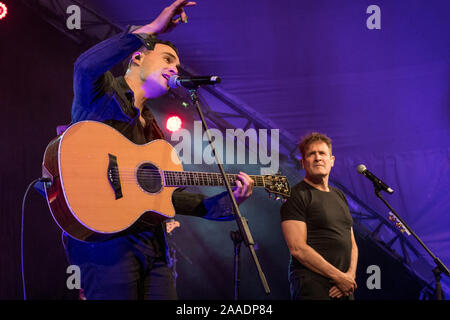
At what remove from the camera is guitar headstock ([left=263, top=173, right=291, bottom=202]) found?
10.3 feet

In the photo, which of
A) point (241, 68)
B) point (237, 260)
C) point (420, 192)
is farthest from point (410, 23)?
point (237, 260)

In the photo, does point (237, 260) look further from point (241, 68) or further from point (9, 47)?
point (9, 47)

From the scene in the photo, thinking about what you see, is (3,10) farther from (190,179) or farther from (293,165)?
(293,165)

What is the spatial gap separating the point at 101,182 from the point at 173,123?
427 centimetres

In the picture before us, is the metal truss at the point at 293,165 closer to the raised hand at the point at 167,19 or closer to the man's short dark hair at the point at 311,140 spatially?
the man's short dark hair at the point at 311,140

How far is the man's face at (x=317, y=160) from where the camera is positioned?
11.7 feet

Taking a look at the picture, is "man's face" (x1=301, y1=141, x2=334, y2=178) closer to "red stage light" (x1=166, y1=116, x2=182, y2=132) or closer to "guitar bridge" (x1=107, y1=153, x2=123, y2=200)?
"guitar bridge" (x1=107, y1=153, x2=123, y2=200)

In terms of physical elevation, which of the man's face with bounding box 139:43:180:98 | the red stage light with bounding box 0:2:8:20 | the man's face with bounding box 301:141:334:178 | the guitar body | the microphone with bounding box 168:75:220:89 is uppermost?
the red stage light with bounding box 0:2:8:20

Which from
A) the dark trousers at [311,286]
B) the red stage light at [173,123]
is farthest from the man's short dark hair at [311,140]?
the red stage light at [173,123]

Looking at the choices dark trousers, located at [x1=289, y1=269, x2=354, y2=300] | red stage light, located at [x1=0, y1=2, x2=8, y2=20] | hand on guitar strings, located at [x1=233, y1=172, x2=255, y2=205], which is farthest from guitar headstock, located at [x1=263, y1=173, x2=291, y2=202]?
red stage light, located at [x1=0, y1=2, x2=8, y2=20]

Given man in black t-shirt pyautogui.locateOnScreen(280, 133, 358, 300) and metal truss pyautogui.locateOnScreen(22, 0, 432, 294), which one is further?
metal truss pyautogui.locateOnScreen(22, 0, 432, 294)

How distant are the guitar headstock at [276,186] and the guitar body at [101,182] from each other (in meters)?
0.82

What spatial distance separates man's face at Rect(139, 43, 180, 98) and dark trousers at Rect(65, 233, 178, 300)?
3.21 ft
